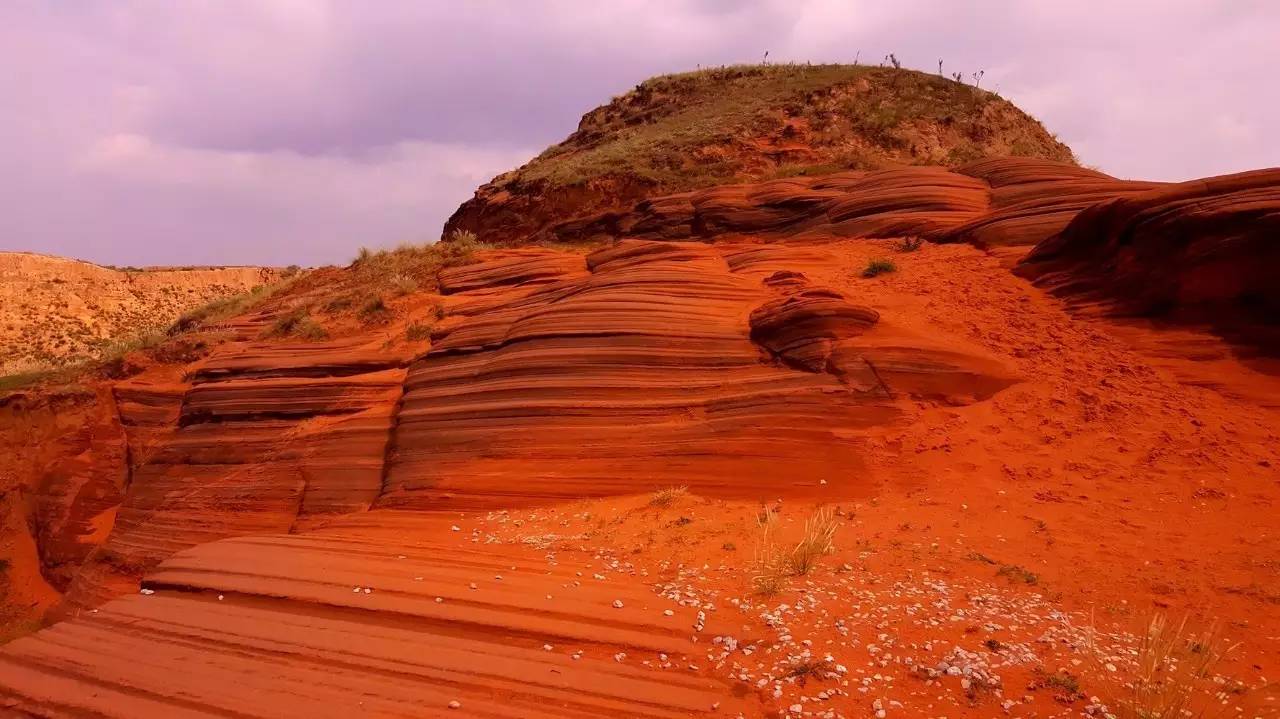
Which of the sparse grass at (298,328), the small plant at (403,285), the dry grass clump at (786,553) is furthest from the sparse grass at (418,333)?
the dry grass clump at (786,553)

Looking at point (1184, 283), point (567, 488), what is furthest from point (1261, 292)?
point (567, 488)

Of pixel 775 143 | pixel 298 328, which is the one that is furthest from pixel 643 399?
pixel 775 143

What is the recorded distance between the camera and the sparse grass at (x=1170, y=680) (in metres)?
2.83

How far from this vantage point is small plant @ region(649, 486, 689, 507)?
6.32 metres

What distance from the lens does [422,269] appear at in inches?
536

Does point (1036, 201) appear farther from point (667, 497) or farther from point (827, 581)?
point (827, 581)

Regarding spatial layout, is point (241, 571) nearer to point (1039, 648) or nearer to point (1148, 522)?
point (1039, 648)

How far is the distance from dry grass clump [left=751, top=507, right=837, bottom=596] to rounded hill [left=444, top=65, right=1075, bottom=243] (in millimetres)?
13249

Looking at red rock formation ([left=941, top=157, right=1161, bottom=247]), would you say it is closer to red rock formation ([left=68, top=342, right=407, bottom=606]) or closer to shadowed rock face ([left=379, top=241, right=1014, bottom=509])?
shadowed rock face ([left=379, top=241, right=1014, bottom=509])

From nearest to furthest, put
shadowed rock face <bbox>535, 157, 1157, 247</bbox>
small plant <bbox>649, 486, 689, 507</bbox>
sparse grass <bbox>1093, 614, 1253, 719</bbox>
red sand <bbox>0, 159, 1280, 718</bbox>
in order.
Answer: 1. sparse grass <bbox>1093, 614, 1253, 719</bbox>
2. red sand <bbox>0, 159, 1280, 718</bbox>
3. small plant <bbox>649, 486, 689, 507</bbox>
4. shadowed rock face <bbox>535, 157, 1157, 247</bbox>

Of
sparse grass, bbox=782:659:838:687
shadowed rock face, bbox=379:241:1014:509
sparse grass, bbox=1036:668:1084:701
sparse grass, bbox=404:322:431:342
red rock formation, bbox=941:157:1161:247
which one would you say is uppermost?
red rock formation, bbox=941:157:1161:247

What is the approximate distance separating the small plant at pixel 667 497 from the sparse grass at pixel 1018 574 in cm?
283

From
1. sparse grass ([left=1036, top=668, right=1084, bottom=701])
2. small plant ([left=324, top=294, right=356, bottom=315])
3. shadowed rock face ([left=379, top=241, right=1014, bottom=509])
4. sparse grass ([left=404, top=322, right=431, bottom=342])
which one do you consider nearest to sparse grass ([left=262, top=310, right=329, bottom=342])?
small plant ([left=324, top=294, right=356, bottom=315])

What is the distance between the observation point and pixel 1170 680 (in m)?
2.97
